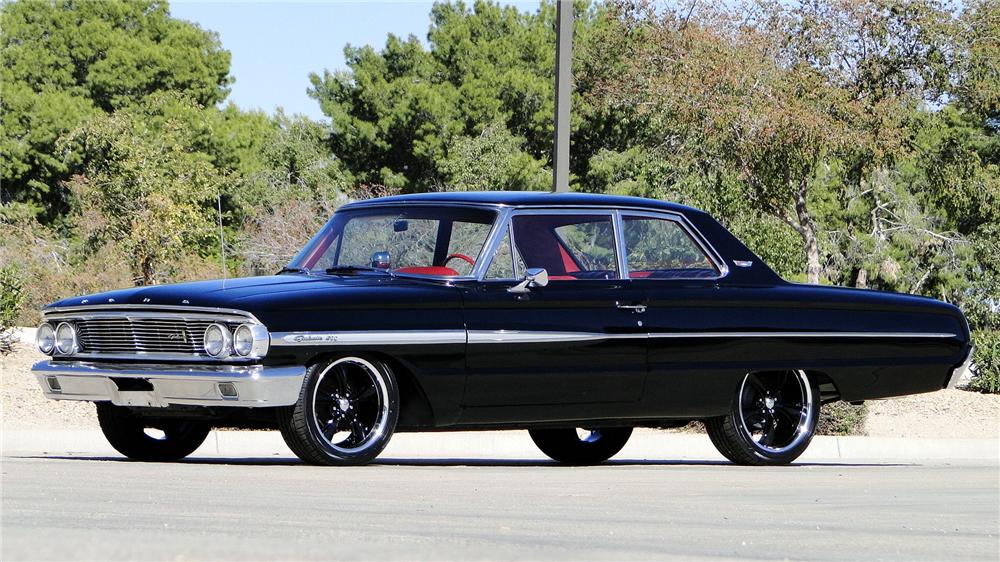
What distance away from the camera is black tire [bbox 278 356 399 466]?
8.75 metres

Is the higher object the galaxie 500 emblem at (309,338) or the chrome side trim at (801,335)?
the galaxie 500 emblem at (309,338)

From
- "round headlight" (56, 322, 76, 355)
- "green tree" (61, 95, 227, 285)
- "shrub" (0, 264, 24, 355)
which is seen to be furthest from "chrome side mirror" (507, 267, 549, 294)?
"green tree" (61, 95, 227, 285)

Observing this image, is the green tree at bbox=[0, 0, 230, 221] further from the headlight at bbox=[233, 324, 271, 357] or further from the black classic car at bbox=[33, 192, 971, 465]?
the headlight at bbox=[233, 324, 271, 357]

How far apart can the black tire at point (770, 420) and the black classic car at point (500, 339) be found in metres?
0.01

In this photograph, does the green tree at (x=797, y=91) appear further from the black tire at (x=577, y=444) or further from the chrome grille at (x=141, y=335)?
the chrome grille at (x=141, y=335)

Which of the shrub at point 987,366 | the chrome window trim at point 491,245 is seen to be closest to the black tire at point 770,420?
the chrome window trim at point 491,245

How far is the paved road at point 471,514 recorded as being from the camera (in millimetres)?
5434

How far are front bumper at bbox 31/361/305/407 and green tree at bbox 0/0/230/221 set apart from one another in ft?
154

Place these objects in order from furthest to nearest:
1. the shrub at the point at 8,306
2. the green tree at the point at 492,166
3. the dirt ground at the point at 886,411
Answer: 1. the green tree at the point at 492,166
2. the shrub at the point at 8,306
3. the dirt ground at the point at 886,411

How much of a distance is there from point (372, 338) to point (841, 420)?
9.42 meters

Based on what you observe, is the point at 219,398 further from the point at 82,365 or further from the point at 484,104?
the point at 484,104

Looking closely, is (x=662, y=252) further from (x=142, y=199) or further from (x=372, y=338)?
(x=142, y=199)

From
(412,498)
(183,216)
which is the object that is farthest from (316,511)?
(183,216)

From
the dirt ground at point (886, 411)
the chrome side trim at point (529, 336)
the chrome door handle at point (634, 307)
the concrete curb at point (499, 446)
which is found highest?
the chrome door handle at point (634, 307)
